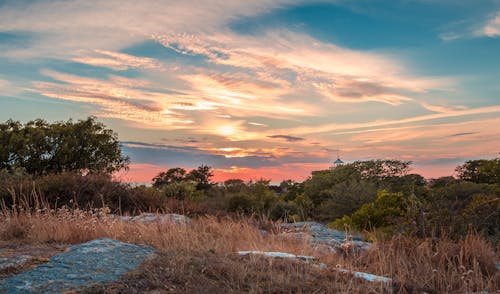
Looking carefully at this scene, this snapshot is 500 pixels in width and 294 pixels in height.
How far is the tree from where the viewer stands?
26.3m

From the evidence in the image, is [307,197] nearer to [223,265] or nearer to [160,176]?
[160,176]

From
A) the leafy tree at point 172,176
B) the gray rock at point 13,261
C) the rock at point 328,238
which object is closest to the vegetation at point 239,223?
the rock at point 328,238

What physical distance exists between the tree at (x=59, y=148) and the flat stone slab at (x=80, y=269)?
830 inches

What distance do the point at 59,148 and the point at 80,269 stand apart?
23.6 m

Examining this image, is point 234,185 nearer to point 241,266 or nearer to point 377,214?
point 377,214

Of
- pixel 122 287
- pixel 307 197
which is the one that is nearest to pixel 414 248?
pixel 122 287

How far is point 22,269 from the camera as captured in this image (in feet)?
15.6

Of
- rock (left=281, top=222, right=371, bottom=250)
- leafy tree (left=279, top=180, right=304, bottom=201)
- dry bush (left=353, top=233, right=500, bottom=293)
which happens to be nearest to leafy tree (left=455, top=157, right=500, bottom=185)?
leafy tree (left=279, top=180, right=304, bottom=201)

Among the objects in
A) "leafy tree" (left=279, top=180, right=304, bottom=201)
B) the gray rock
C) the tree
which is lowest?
"leafy tree" (left=279, top=180, right=304, bottom=201)

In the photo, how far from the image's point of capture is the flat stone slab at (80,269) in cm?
436

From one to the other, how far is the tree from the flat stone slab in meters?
21.1

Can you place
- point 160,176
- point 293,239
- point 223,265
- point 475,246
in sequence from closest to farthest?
point 223,265, point 475,246, point 293,239, point 160,176

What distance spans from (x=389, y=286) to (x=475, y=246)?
10.9 feet

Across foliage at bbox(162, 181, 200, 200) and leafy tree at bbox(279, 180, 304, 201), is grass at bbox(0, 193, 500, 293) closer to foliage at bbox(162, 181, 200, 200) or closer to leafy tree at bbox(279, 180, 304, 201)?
foliage at bbox(162, 181, 200, 200)
